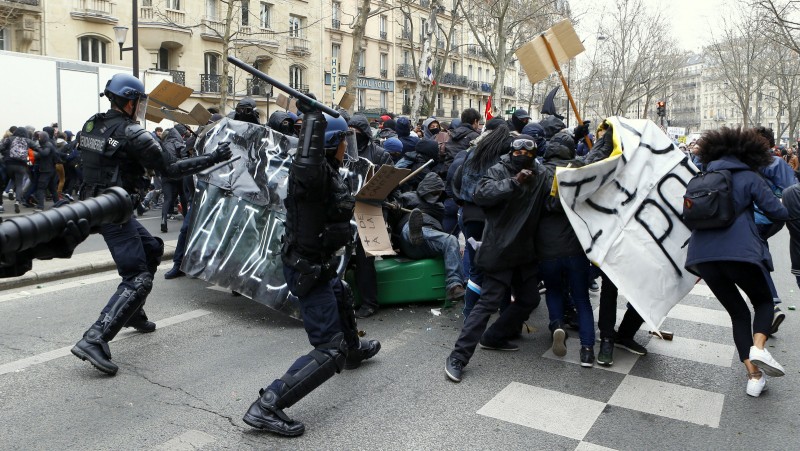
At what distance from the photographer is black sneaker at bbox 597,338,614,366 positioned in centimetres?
501

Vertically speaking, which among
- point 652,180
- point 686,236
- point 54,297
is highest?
point 652,180

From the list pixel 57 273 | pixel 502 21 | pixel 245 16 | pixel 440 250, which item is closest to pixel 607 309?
pixel 440 250

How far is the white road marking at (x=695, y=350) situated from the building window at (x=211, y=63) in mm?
32093

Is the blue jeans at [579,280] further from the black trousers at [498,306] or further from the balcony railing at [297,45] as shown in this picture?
the balcony railing at [297,45]

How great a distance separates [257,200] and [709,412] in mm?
3974

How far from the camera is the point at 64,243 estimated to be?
8.63ft

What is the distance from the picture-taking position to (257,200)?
20.5ft

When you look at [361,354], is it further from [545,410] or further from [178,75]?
[178,75]

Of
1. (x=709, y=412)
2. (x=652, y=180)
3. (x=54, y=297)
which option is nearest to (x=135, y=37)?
(x=54, y=297)

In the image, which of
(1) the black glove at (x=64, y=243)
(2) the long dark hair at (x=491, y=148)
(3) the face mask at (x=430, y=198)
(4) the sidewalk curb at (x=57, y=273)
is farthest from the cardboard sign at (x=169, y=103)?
(1) the black glove at (x=64, y=243)

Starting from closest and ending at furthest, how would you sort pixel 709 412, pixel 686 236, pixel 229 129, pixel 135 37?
1. pixel 709 412
2. pixel 686 236
3. pixel 229 129
4. pixel 135 37

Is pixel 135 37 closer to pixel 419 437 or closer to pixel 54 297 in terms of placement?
pixel 54 297

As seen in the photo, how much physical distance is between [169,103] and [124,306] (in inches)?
161

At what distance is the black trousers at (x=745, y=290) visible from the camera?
438 cm
